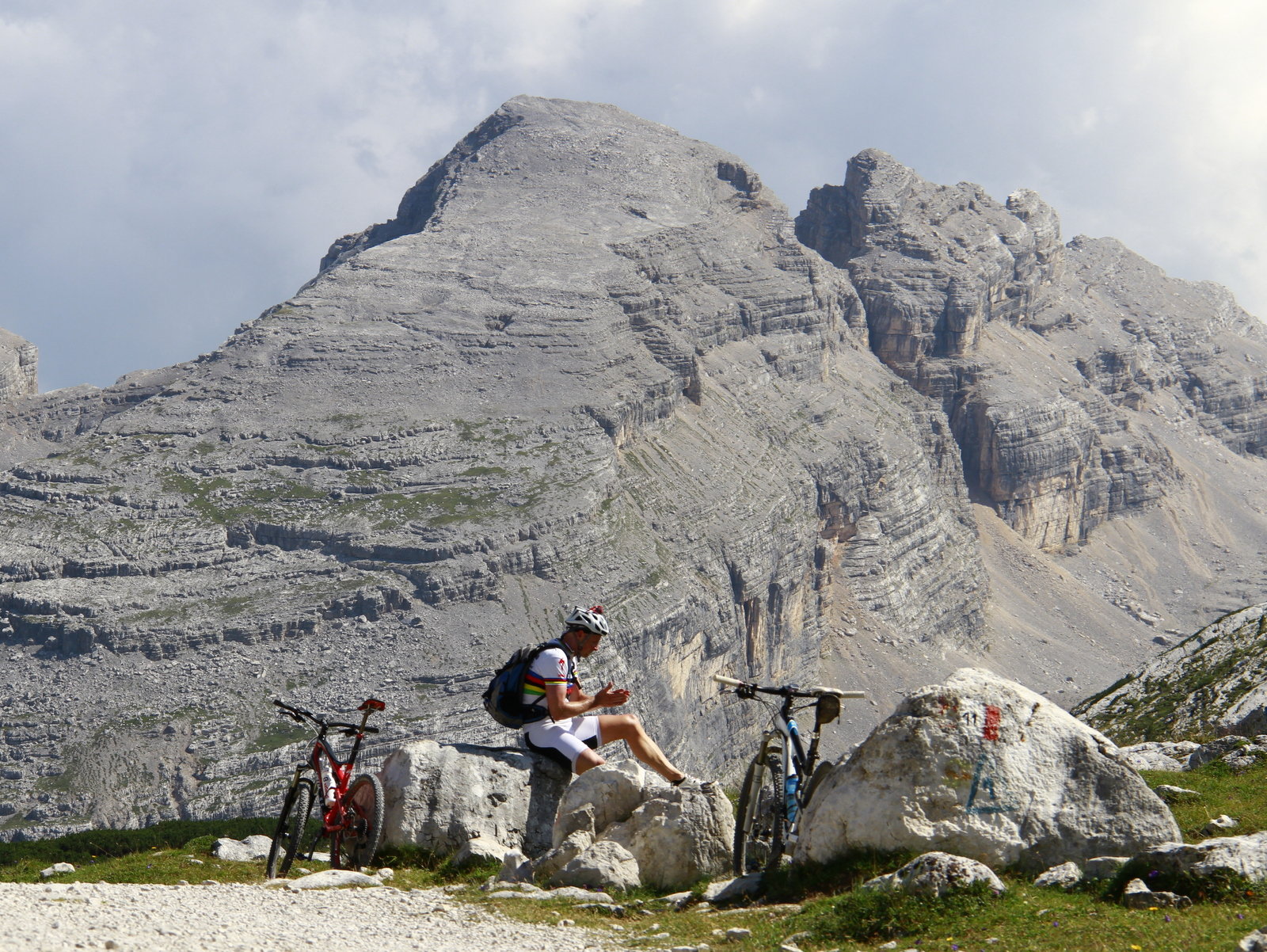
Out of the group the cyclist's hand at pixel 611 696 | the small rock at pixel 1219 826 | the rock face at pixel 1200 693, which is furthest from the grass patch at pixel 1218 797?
the cyclist's hand at pixel 611 696

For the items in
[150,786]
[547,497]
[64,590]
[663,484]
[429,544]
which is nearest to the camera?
[150,786]

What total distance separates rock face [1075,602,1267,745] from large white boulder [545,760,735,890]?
9.82m

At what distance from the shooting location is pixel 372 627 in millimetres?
128250

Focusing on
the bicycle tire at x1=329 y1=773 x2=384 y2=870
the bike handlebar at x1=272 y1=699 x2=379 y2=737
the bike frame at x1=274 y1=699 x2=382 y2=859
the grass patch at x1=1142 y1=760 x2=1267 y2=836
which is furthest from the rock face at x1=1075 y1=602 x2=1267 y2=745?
the bike frame at x1=274 y1=699 x2=382 y2=859

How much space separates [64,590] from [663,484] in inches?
2787

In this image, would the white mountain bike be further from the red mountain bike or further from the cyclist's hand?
the red mountain bike

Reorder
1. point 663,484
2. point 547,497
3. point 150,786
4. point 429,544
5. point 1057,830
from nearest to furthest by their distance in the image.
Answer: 1. point 1057,830
2. point 150,786
3. point 429,544
4. point 547,497
5. point 663,484

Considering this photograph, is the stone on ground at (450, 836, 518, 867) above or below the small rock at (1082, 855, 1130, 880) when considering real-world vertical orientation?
below

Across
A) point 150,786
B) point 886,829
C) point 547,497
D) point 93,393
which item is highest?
point 93,393

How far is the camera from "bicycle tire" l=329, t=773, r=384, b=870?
21.1 meters

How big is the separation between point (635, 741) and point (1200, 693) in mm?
15818

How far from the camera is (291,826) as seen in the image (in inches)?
832

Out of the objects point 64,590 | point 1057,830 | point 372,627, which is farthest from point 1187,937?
point 64,590

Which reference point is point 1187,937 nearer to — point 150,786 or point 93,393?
point 150,786
